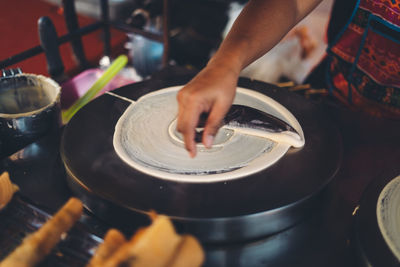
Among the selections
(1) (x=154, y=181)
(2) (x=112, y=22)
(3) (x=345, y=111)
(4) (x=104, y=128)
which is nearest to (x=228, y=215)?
(1) (x=154, y=181)

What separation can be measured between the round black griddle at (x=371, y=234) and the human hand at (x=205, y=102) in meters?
0.39

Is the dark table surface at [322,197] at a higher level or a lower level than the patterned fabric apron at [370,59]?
lower

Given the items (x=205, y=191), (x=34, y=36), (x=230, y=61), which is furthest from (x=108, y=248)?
(x=34, y=36)

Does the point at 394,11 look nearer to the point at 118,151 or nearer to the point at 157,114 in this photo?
the point at 157,114

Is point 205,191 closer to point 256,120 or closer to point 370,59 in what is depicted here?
point 256,120

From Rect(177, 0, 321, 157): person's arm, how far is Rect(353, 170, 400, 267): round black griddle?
0.39 m

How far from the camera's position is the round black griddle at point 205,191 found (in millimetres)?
751

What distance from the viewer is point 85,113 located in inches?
41.8

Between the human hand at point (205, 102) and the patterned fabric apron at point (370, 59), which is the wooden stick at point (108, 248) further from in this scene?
the patterned fabric apron at point (370, 59)

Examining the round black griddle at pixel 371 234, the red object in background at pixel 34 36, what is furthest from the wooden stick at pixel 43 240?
the red object in background at pixel 34 36

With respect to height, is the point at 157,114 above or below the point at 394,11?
below

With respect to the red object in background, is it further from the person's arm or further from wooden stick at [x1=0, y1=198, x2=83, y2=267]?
wooden stick at [x1=0, y1=198, x2=83, y2=267]

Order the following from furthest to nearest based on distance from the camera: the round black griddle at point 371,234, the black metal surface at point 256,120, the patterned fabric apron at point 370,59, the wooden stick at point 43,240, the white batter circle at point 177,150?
the patterned fabric apron at point 370,59 < the black metal surface at point 256,120 < the white batter circle at point 177,150 < the round black griddle at point 371,234 < the wooden stick at point 43,240

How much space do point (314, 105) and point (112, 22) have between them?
126 centimetres
